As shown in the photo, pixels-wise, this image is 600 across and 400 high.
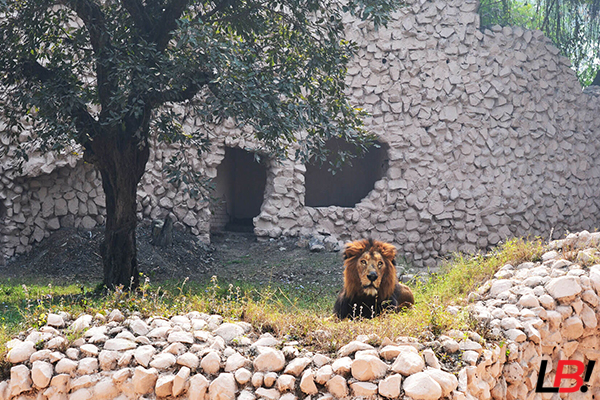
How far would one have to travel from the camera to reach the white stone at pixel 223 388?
11.6 feet

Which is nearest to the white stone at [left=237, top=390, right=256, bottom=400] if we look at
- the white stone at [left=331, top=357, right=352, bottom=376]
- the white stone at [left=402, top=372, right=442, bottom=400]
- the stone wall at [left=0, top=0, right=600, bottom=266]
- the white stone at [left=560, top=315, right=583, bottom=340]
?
the white stone at [left=331, top=357, right=352, bottom=376]

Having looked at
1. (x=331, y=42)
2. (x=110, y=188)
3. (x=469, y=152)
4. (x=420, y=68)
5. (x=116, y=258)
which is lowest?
(x=116, y=258)

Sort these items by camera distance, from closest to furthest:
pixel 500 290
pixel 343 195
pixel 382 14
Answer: pixel 500 290 < pixel 382 14 < pixel 343 195

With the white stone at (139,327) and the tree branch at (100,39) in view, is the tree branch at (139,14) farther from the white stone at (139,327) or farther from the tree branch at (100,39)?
the white stone at (139,327)

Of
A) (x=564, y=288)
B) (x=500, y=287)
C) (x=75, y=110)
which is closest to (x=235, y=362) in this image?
(x=500, y=287)

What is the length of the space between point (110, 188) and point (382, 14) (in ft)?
12.3

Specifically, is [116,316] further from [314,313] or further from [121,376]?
[314,313]

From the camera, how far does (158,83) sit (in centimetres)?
611

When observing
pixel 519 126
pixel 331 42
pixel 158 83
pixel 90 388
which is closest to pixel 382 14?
pixel 331 42

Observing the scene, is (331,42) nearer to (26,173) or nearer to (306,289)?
(306,289)

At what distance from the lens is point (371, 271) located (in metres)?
4.70

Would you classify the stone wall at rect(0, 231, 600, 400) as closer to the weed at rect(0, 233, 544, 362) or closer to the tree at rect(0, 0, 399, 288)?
the weed at rect(0, 233, 544, 362)

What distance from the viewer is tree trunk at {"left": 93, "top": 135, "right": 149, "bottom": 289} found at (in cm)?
666

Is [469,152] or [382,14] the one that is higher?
[382,14]
